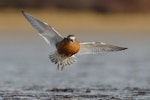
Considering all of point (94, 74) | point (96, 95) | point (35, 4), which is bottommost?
point (96, 95)

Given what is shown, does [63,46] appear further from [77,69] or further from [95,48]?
[77,69]

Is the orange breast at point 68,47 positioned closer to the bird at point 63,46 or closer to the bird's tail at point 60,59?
the bird at point 63,46

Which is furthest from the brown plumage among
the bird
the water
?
the water

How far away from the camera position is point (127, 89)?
9.97 meters

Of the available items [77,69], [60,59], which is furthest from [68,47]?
[77,69]

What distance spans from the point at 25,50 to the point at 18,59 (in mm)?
2002

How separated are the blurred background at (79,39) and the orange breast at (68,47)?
4.91 feet

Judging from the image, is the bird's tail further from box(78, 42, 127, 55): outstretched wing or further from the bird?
box(78, 42, 127, 55): outstretched wing

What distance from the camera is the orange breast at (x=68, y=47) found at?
888 centimetres

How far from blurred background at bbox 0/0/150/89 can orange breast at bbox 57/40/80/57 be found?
150cm

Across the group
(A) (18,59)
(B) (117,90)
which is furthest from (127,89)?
(A) (18,59)

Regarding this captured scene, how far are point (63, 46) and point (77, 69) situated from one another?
4.42m

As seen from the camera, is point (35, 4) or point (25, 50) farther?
point (35, 4)

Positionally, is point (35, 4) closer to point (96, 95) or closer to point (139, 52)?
point (139, 52)
